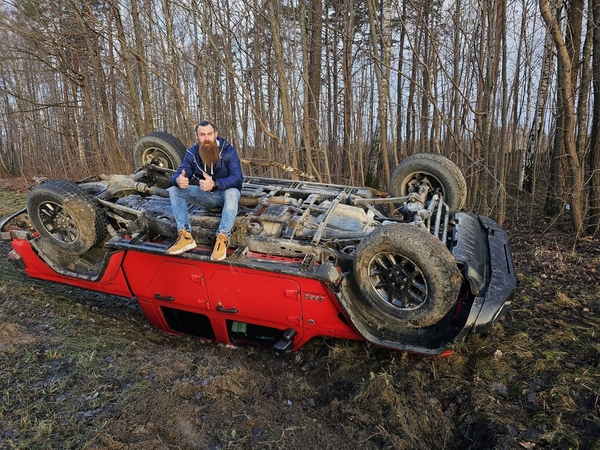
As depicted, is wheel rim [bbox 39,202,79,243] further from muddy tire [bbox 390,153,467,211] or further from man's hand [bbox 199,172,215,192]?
muddy tire [bbox 390,153,467,211]

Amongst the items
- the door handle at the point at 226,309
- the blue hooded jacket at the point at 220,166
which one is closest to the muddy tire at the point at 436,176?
the blue hooded jacket at the point at 220,166

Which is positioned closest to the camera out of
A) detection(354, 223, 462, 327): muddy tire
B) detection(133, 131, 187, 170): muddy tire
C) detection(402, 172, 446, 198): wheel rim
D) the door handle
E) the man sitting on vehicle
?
detection(354, 223, 462, 327): muddy tire

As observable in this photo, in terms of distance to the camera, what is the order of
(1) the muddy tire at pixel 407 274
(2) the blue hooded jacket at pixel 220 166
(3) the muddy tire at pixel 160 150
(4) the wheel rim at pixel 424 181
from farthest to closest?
(3) the muddy tire at pixel 160 150 → (4) the wheel rim at pixel 424 181 → (2) the blue hooded jacket at pixel 220 166 → (1) the muddy tire at pixel 407 274

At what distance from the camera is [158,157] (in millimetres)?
5688

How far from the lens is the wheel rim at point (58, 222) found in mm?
4316

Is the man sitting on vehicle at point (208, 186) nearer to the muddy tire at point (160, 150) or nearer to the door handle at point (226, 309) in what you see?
the door handle at point (226, 309)

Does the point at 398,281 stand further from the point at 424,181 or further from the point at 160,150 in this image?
the point at 160,150

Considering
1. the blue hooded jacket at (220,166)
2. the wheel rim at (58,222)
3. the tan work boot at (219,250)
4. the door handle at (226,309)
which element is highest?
the blue hooded jacket at (220,166)

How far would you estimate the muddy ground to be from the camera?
2.63 meters

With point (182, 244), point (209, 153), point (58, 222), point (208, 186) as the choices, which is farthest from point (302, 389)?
point (58, 222)

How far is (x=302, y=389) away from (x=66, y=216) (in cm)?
318

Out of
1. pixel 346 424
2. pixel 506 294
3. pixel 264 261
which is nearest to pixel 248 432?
pixel 346 424

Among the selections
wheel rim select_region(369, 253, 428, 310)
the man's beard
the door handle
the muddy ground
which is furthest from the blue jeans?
wheel rim select_region(369, 253, 428, 310)

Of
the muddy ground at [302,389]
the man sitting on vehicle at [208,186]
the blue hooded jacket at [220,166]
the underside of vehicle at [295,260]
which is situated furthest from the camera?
the blue hooded jacket at [220,166]
